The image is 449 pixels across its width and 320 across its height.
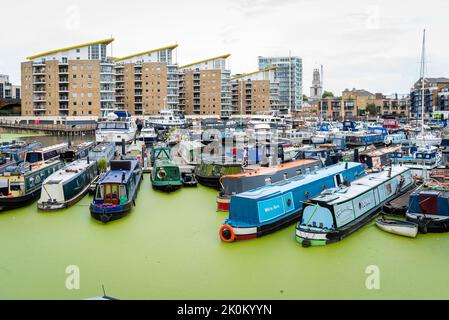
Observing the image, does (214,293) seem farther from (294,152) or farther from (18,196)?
(294,152)


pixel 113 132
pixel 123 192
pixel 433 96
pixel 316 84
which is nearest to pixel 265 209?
pixel 123 192

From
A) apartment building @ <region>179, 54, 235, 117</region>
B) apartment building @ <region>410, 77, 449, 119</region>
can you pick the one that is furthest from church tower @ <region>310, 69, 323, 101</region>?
apartment building @ <region>179, 54, 235, 117</region>

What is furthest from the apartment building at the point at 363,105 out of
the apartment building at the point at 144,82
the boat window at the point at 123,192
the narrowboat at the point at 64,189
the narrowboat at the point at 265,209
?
the boat window at the point at 123,192

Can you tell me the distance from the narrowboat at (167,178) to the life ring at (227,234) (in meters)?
8.56

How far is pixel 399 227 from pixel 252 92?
3599 inches

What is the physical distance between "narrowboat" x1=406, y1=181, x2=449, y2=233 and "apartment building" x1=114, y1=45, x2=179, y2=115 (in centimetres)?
6763

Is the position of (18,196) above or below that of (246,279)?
above

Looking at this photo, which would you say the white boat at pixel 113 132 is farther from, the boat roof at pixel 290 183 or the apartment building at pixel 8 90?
the apartment building at pixel 8 90

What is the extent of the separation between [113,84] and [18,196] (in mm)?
58395

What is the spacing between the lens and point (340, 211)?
50.5 ft

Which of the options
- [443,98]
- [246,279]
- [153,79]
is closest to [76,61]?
[153,79]

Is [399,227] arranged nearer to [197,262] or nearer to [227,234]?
[227,234]

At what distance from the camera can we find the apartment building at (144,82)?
268 ft

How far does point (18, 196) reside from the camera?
65.5ft
